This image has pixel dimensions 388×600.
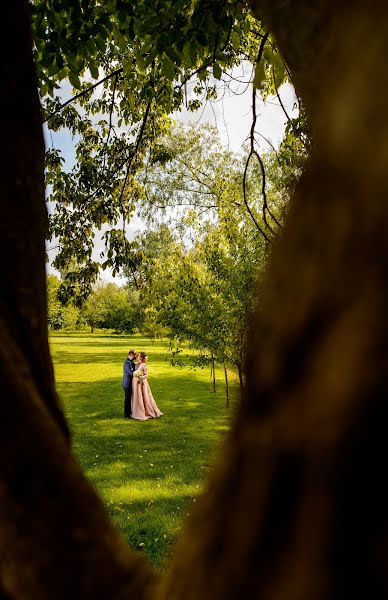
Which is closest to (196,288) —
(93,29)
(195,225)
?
(195,225)

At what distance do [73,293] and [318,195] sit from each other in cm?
557

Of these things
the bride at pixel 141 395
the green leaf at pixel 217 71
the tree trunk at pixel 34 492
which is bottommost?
the bride at pixel 141 395

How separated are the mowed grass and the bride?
0.48 m

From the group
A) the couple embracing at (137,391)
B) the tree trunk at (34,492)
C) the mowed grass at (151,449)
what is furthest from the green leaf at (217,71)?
the couple embracing at (137,391)

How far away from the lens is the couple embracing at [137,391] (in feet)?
52.4

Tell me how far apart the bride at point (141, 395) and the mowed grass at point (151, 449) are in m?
0.48

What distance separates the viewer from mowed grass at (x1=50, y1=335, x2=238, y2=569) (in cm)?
668

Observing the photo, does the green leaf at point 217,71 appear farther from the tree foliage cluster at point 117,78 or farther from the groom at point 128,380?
the groom at point 128,380

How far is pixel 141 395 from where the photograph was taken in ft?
53.1

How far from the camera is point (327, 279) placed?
44 cm

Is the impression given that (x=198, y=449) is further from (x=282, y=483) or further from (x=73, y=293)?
(x=282, y=483)

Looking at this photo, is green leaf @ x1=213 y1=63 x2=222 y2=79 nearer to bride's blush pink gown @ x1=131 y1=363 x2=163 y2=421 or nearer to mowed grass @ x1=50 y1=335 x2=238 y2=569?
mowed grass @ x1=50 y1=335 x2=238 y2=569

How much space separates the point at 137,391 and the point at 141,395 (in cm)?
21

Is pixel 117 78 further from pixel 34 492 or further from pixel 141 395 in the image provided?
pixel 141 395
